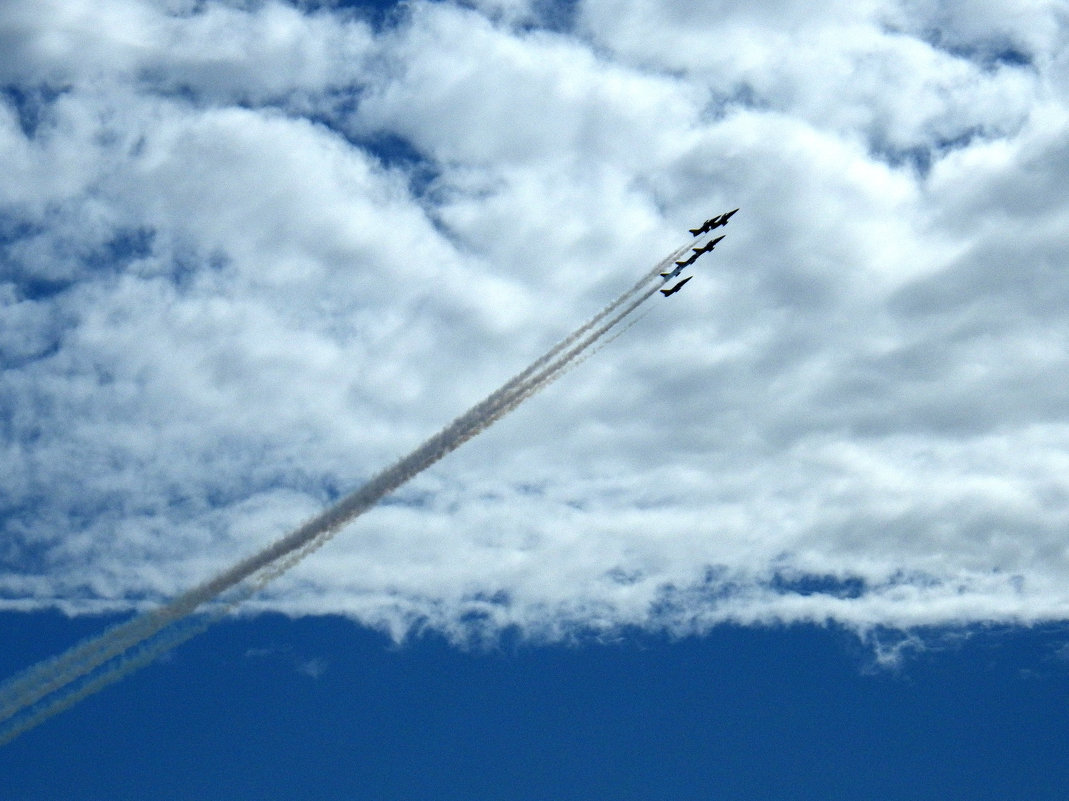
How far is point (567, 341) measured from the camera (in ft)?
429

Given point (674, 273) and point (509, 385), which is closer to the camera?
point (509, 385)

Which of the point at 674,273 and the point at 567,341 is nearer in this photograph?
the point at 567,341

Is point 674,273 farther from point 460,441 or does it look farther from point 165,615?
point 165,615

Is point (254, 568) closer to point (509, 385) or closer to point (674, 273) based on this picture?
point (509, 385)

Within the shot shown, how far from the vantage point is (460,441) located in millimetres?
127750

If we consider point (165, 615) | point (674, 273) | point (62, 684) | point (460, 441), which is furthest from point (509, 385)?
point (62, 684)

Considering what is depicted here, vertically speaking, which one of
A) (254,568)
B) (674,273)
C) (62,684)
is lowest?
(62,684)

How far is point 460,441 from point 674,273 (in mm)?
33745

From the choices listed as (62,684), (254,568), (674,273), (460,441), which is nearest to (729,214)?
(674,273)

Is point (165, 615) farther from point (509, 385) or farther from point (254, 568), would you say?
point (509, 385)

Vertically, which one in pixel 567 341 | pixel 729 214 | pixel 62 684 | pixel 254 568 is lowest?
pixel 62 684

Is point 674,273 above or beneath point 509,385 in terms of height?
above

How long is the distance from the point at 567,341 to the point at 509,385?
7.47m

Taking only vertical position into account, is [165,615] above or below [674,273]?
below
